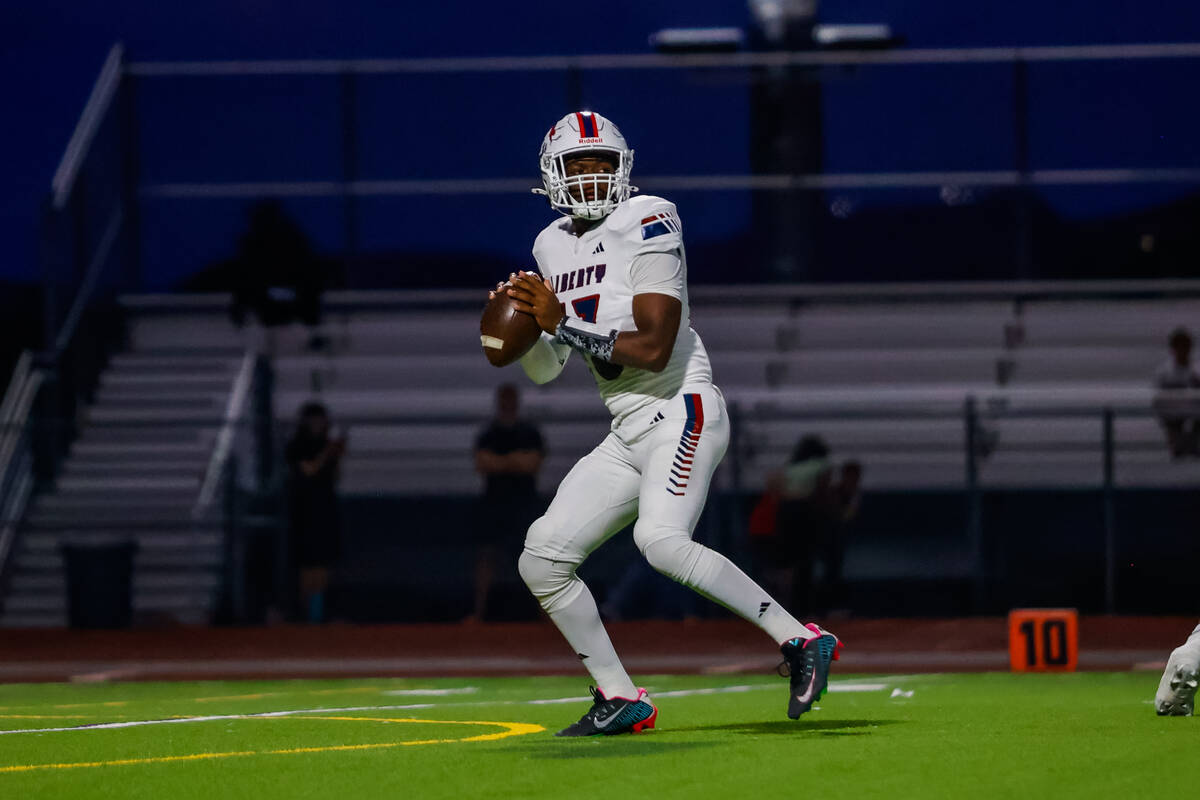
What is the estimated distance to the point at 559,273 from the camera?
720 cm

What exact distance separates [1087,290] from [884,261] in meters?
2.22

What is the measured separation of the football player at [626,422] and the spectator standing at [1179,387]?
35.9 feet

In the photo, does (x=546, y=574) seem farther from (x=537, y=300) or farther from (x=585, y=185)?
(x=585, y=185)

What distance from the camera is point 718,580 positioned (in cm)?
684

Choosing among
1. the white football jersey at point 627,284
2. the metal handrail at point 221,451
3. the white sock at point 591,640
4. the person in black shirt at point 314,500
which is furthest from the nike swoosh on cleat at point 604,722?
the metal handrail at point 221,451

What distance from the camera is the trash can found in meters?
16.3

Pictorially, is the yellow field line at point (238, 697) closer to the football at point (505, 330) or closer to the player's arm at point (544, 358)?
the player's arm at point (544, 358)

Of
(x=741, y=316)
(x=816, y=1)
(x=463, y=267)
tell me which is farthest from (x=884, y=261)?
(x=463, y=267)

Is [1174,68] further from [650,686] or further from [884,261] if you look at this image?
[650,686]

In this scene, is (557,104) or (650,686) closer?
(650,686)

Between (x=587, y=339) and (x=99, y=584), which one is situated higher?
(x=587, y=339)

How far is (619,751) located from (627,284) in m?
1.74

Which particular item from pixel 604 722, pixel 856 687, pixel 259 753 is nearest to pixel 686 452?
pixel 604 722

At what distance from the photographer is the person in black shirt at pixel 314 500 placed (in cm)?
1616
